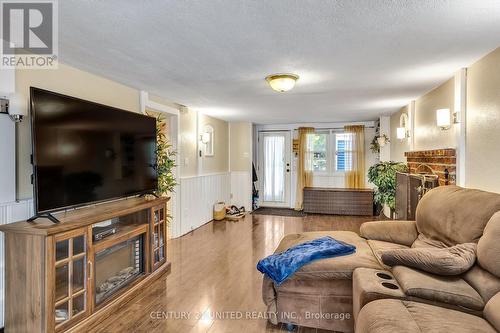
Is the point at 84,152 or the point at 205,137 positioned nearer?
the point at 84,152

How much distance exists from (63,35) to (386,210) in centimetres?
594

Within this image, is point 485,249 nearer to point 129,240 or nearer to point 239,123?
point 129,240

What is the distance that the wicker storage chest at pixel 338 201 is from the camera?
6.43 m

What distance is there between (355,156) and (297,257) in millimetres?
5230

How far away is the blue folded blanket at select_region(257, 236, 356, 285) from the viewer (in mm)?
2155

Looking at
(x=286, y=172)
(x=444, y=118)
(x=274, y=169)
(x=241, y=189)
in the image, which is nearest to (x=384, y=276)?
(x=444, y=118)

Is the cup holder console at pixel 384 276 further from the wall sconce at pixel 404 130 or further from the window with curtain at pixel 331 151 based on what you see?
the window with curtain at pixel 331 151

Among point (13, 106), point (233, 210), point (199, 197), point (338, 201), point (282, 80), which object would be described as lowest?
point (233, 210)

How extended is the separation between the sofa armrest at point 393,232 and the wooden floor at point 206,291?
1181 millimetres

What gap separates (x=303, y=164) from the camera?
721 centimetres

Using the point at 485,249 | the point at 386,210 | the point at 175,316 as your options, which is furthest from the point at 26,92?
the point at 386,210

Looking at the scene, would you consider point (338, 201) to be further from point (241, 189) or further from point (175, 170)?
point (175, 170)

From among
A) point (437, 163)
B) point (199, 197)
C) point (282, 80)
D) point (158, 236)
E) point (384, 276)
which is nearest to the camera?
point (384, 276)

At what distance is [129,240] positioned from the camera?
290 centimetres
